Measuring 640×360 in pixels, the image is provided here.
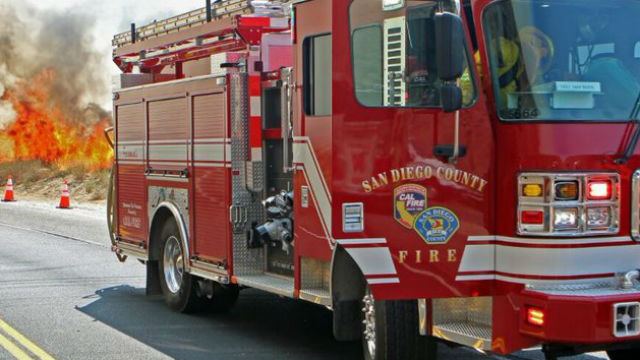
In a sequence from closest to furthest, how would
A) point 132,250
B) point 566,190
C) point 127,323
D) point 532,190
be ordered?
1. point 566,190
2. point 532,190
3. point 127,323
4. point 132,250

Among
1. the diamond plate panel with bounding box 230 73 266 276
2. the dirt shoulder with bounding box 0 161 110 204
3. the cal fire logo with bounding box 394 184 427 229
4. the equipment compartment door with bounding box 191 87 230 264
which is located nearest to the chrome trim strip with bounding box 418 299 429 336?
the cal fire logo with bounding box 394 184 427 229

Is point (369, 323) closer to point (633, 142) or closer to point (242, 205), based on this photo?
point (633, 142)

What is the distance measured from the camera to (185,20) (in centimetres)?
1062

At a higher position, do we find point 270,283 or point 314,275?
point 314,275

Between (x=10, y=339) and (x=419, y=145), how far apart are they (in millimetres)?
4369

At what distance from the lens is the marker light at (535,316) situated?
A: 610cm

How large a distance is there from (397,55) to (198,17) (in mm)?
4250

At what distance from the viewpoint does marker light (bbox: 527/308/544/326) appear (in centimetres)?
610

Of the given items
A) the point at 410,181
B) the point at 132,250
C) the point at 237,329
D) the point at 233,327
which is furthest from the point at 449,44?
the point at 132,250

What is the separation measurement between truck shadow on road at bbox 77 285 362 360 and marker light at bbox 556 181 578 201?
2757mm

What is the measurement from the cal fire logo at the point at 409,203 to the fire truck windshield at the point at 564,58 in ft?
2.35

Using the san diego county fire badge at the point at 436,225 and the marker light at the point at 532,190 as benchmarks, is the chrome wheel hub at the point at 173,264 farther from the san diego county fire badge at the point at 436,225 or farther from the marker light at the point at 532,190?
the marker light at the point at 532,190

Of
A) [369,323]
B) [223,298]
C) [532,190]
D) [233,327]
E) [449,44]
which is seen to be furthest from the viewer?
[223,298]

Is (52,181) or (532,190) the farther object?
(52,181)
